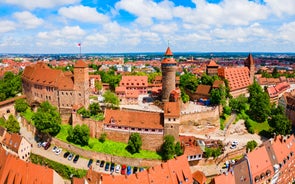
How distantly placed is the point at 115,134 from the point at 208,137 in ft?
67.8

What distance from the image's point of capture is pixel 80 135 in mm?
56688

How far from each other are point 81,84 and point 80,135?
47.4 ft

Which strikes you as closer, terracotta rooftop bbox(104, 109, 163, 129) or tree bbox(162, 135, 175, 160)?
tree bbox(162, 135, 175, 160)

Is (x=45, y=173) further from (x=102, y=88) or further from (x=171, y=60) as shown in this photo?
(x=102, y=88)

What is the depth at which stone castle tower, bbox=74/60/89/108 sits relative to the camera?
216 ft

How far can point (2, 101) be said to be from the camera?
74938 millimetres

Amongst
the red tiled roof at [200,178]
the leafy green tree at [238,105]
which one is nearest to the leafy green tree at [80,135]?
the red tiled roof at [200,178]

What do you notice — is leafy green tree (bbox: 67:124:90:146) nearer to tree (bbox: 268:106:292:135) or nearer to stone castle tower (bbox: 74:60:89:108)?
stone castle tower (bbox: 74:60:89:108)

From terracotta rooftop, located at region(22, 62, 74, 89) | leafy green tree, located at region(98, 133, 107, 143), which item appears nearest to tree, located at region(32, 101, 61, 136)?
terracotta rooftop, located at region(22, 62, 74, 89)

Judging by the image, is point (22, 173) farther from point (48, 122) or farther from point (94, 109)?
point (94, 109)

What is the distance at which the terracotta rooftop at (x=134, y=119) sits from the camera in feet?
187

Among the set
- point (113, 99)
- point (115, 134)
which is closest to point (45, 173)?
point (115, 134)

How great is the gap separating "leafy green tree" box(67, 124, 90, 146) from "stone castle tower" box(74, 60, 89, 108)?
10.4 meters

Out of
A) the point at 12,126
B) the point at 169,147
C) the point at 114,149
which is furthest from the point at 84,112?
the point at 169,147
